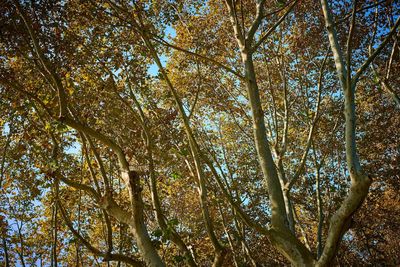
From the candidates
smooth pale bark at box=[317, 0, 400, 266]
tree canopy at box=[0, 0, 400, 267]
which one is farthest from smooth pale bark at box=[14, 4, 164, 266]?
smooth pale bark at box=[317, 0, 400, 266]

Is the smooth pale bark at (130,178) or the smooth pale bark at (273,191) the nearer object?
the smooth pale bark at (273,191)

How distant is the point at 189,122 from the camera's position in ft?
28.5

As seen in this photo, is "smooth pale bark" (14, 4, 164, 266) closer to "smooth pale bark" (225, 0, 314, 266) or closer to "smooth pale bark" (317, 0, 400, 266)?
"smooth pale bark" (225, 0, 314, 266)

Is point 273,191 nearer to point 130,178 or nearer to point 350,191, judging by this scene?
point 350,191

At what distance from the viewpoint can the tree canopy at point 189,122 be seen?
171 inches

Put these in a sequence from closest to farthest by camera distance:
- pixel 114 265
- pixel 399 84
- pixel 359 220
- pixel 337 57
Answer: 1. pixel 337 57
2. pixel 399 84
3. pixel 359 220
4. pixel 114 265

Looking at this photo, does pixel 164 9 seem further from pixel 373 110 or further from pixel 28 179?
pixel 373 110

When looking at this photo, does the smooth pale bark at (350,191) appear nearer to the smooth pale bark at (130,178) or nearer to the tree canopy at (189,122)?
the tree canopy at (189,122)

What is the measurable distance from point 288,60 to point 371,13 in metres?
2.61

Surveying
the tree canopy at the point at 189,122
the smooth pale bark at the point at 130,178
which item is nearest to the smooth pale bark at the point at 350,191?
the tree canopy at the point at 189,122

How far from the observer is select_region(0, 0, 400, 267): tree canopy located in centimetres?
434

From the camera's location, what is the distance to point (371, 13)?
8.50 m

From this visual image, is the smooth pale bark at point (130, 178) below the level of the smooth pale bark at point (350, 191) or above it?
above

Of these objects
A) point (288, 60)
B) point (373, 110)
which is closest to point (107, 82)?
point (288, 60)
